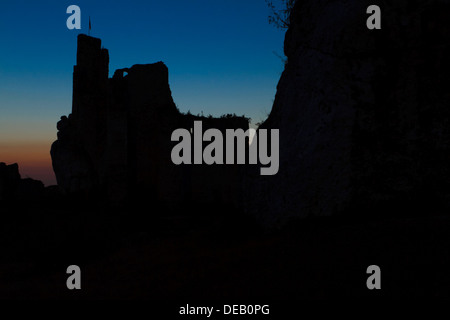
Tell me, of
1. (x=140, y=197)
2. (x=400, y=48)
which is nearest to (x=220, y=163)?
(x=140, y=197)

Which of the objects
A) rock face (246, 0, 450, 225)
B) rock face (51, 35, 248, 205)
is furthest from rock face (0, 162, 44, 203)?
rock face (246, 0, 450, 225)

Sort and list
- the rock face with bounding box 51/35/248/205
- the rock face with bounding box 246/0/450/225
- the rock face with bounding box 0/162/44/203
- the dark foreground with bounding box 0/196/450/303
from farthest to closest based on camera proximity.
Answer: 1. the rock face with bounding box 0/162/44/203
2. the rock face with bounding box 51/35/248/205
3. the rock face with bounding box 246/0/450/225
4. the dark foreground with bounding box 0/196/450/303

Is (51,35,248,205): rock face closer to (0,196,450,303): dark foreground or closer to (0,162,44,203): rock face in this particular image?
(0,162,44,203): rock face

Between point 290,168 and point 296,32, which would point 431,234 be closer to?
point 290,168

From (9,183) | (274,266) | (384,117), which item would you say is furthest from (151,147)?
(274,266)

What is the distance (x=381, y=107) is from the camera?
2896 millimetres

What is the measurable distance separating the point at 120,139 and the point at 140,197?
2005mm

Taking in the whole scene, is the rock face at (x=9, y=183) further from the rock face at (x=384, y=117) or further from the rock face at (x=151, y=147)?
the rock face at (x=384, y=117)

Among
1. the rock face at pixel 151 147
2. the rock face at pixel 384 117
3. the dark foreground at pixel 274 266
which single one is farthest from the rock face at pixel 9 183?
the rock face at pixel 384 117

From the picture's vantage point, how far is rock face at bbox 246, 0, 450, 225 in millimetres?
2857

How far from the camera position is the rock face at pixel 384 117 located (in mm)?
2857

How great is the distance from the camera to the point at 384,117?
2889mm

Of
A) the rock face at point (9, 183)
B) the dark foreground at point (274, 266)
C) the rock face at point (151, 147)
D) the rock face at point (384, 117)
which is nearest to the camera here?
the dark foreground at point (274, 266)

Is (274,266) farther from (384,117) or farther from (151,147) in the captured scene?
(151,147)
